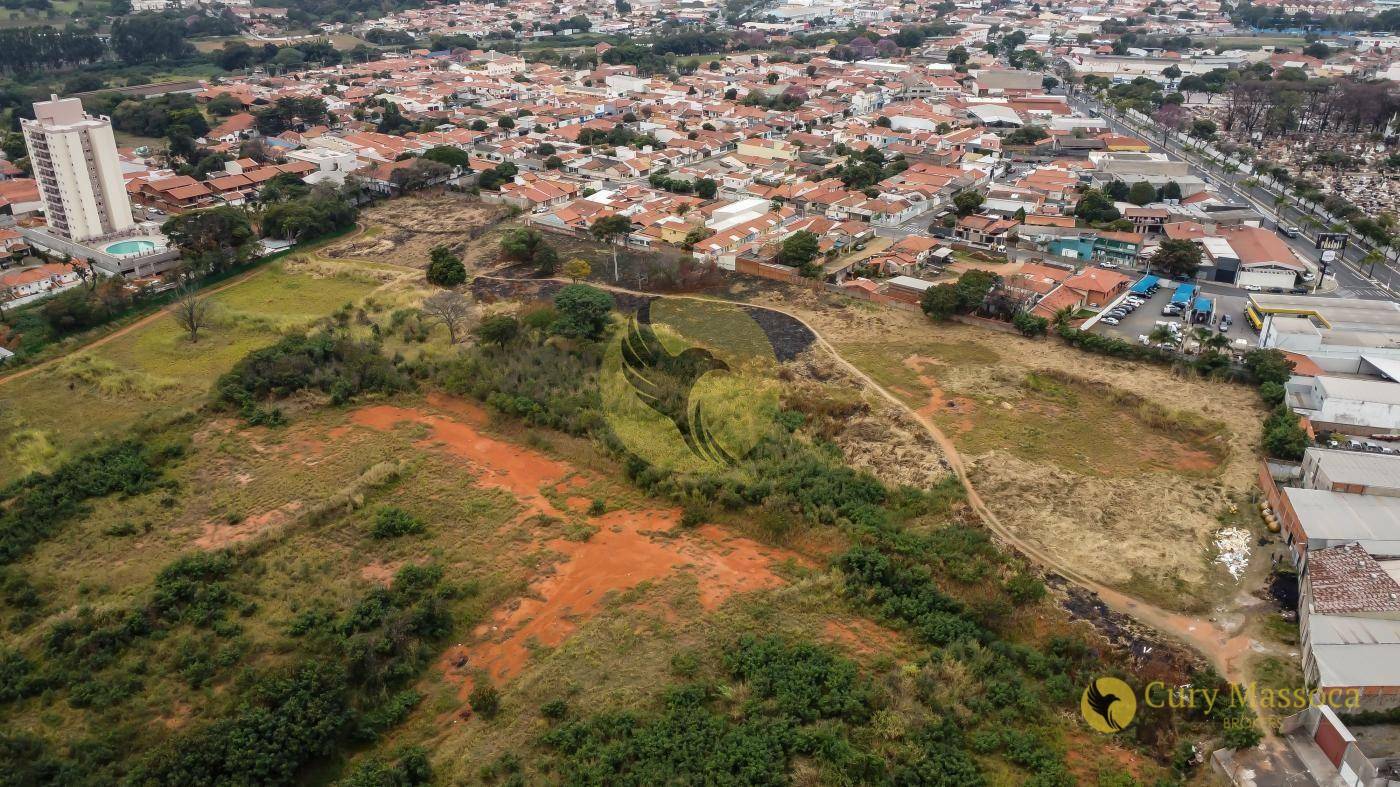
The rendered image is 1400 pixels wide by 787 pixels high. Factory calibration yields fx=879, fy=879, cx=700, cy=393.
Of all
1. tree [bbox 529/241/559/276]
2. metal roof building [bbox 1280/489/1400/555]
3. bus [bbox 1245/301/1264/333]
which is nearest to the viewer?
metal roof building [bbox 1280/489/1400/555]

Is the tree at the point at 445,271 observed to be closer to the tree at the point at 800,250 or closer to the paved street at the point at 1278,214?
the tree at the point at 800,250

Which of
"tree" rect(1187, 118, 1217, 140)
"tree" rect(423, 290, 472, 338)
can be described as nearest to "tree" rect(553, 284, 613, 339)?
"tree" rect(423, 290, 472, 338)

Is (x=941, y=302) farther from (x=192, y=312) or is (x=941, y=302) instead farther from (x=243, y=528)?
(x=192, y=312)

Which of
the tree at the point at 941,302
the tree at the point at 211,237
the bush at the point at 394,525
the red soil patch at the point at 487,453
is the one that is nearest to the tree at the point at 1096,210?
the tree at the point at 941,302

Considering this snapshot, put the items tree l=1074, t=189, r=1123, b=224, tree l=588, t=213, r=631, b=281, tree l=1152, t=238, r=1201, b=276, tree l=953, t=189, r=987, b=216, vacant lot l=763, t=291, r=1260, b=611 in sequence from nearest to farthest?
vacant lot l=763, t=291, r=1260, b=611
tree l=1152, t=238, r=1201, b=276
tree l=588, t=213, r=631, b=281
tree l=1074, t=189, r=1123, b=224
tree l=953, t=189, r=987, b=216

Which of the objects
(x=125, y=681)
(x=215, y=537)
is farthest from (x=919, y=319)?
(x=125, y=681)

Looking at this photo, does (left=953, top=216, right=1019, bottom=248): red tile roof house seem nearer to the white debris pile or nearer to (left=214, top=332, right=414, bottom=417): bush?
the white debris pile
